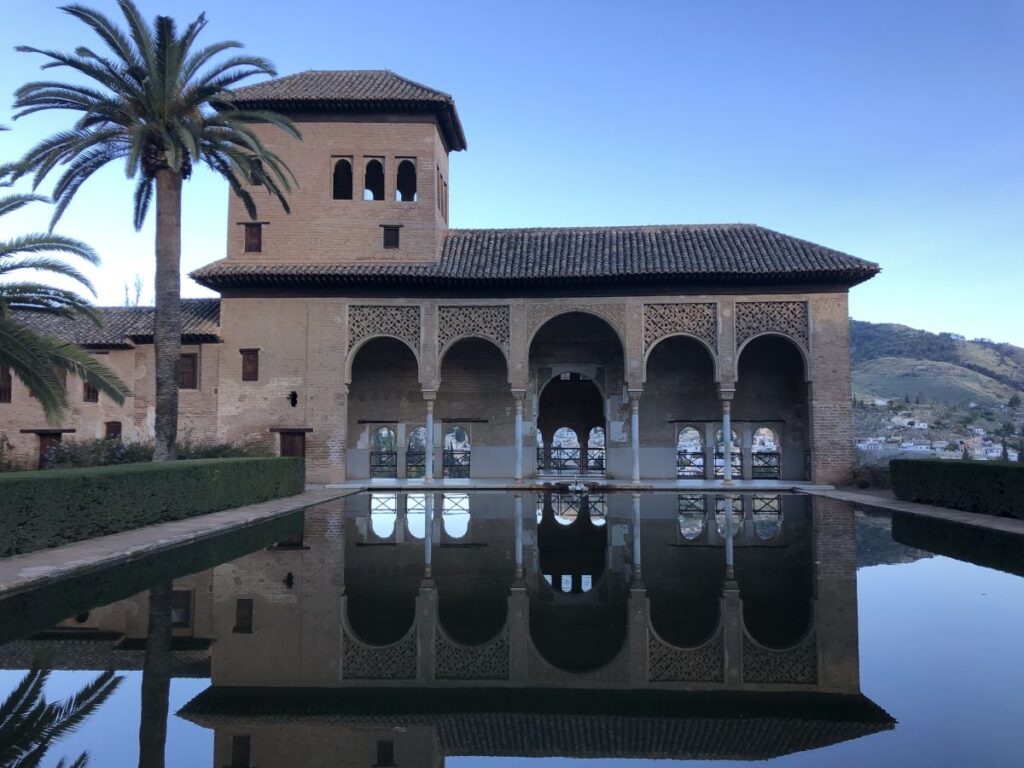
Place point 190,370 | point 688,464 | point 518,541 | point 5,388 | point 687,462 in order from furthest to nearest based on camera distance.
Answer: point 687,462, point 688,464, point 5,388, point 190,370, point 518,541

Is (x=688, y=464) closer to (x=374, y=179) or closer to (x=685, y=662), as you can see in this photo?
(x=374, y=179)

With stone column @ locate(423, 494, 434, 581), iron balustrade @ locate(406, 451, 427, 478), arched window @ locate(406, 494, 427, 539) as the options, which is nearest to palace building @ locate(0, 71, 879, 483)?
iron balustrade @ locate(406, 451, 427, 478)

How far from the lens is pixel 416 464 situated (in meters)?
26.4

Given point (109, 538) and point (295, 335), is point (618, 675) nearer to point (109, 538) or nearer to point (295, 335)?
point (109, 538)

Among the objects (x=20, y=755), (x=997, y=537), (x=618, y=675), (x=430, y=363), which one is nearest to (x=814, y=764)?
(x=618, y=675)

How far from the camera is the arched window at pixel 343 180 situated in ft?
72.5

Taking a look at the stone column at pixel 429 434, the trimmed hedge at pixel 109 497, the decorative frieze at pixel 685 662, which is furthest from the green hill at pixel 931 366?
the decorative frieze at pixel 685 662

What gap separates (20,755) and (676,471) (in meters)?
20.7

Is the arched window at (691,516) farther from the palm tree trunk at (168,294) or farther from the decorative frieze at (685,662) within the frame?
the palm tree trunk at (168,294)

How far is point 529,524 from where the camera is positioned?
40.9 ft

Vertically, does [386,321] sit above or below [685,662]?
above

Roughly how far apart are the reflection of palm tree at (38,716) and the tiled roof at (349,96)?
19.1 meters

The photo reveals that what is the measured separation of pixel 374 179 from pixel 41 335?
13.4m

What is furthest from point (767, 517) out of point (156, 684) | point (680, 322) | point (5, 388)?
point (5, 388)
